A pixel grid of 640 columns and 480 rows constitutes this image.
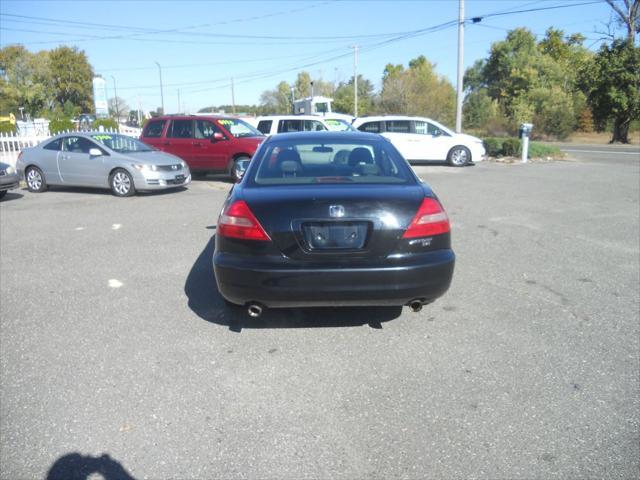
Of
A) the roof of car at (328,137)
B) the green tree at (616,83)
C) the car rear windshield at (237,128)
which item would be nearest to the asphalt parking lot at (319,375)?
the roof of car at (328,137)

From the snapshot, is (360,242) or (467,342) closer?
(360,242)

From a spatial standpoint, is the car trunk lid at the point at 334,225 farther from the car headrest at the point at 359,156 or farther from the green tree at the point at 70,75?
the green tree at the point at 70,75

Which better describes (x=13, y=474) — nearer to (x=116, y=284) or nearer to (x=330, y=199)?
(x=330, y=199)

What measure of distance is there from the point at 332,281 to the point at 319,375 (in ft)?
2.06

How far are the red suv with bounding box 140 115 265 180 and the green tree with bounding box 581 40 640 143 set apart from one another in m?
29.1

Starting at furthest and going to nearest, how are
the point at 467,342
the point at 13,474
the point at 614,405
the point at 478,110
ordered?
1. the point at 478,110
2. the point at 467,342
3. the point at 614,405
4. the point at 13,474

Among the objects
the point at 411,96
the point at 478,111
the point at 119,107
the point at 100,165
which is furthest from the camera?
Result: the point at 119,107

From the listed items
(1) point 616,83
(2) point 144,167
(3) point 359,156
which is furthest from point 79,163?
(1) point 616,83

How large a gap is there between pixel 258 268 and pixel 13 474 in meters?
1.73

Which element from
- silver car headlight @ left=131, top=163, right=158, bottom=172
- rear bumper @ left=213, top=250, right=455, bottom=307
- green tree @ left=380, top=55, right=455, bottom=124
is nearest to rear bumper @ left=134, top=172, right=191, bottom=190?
silver car headlight @ left=131, top=163, right=158, bottom=172

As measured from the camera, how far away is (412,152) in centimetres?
1834

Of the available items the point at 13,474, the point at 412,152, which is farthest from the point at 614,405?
the point at 412,152

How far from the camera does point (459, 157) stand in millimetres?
18188

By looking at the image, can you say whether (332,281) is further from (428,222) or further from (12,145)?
(12,145)
